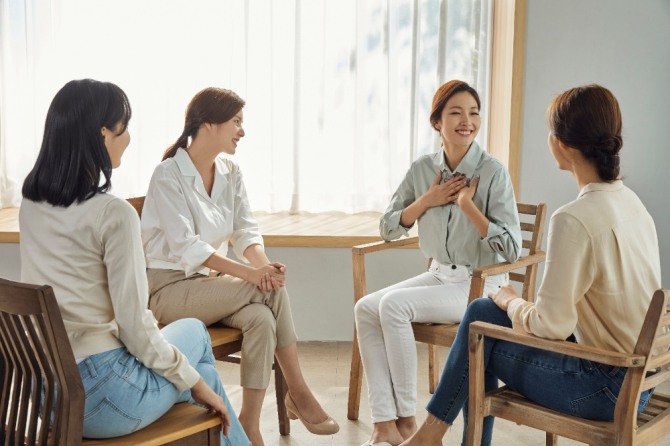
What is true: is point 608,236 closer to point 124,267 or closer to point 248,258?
point 124,267

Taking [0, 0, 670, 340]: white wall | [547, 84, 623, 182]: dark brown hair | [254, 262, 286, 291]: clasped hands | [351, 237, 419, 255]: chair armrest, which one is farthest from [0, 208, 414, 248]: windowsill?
[547, 84, 623, 182]: dark brown hair

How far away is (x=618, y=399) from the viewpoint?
75.0 inches

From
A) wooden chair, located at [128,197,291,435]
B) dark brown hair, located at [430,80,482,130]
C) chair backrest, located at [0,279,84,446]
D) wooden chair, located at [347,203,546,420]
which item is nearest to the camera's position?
chair backrest, located at [0,279,84,446]

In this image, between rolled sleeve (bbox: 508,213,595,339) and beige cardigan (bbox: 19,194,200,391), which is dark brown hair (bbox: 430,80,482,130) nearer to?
rolled sleeve (bbox: 508,213,595,339)

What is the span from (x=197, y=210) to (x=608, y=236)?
1.41 metres

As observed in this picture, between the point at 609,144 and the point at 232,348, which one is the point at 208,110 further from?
the point at 609,144

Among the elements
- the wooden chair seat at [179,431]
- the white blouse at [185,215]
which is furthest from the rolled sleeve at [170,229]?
the wooden chair seat at [179,431]

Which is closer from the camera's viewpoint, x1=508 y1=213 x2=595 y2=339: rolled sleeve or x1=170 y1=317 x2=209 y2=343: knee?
x1=508 y1=213 x2=595 y2=339: rolled sleeve

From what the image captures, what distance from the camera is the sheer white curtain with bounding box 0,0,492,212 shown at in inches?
160

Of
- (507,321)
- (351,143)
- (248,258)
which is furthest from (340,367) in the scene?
(507,321)

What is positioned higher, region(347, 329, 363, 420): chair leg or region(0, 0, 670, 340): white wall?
region(0, 0, 670, 340): white wall

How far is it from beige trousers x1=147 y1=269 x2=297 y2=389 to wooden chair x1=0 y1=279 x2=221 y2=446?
0.72m

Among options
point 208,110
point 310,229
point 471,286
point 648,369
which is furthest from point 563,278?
point 310,229

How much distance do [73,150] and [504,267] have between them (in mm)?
1491
